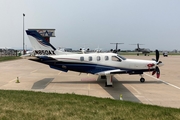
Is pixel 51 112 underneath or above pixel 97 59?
underneath

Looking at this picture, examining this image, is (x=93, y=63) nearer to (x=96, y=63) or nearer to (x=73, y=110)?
(x=96, y=63)

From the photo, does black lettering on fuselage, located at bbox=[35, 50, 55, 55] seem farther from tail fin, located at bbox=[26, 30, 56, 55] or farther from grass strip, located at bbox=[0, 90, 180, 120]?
grass strip, located at bbox=[0, 90, 180, 120]

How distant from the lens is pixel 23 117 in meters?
5.80

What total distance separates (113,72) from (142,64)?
3.11 m

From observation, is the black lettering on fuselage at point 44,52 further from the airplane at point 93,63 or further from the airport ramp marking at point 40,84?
the airport ramp marking at point 40,84

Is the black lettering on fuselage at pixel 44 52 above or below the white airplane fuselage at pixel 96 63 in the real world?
above

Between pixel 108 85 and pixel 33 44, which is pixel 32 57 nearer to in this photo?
pixel 33 44

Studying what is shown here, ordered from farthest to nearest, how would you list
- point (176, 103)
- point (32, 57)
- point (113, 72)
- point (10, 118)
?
point (32, 57) < point (113, 72) < point (176, 103) < point (10, 118)

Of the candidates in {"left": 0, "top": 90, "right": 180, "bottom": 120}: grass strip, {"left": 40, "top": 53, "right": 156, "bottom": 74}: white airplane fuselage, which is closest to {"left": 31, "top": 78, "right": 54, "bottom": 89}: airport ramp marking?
{"left": 40, "top": 53, "right": 156, "bottom": 74}: white airplane fuselage

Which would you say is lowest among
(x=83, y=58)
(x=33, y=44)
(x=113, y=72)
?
(x=113, y=72)

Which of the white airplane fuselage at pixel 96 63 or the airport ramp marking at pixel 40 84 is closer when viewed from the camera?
the airport ramp marking at pixel 40 84

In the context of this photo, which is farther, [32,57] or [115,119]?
[32,57]

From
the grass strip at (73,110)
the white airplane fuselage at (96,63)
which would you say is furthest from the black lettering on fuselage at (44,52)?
the grass strip at (73,110)

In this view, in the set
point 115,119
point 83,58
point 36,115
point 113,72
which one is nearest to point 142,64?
point 113,72
